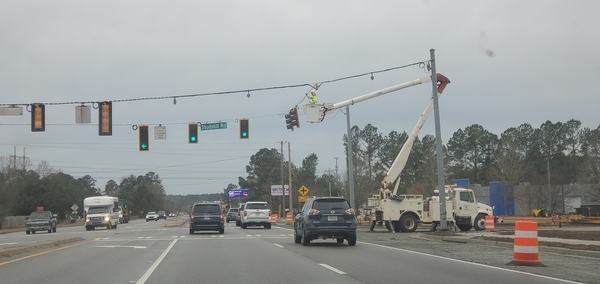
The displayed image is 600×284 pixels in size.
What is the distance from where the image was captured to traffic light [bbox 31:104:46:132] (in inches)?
1273

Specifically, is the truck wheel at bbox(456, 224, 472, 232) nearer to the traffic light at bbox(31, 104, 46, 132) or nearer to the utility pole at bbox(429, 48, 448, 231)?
the utility pole at bbox(429, 48, 448, 231)

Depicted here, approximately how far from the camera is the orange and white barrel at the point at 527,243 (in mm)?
15977

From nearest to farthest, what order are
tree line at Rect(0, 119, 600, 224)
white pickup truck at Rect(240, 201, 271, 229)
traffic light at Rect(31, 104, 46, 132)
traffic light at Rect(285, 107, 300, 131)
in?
traffic light at Rect(31, 104, 46, 132)
traffic light at Rect(285, 107, 300, 131)
white pickup truck at Rect(240, 201, 271, 229)
tree line at Rect(0, 119, 600, 224)

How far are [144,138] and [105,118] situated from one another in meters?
4.28

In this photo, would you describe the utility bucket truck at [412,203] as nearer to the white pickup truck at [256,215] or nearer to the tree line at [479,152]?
the white pickup truck at [256,215]

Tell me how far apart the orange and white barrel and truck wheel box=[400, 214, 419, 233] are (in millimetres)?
19726

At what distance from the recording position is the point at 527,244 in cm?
1616

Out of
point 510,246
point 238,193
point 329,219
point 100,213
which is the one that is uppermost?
point 238,193

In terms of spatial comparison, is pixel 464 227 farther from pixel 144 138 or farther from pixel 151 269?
pixel 151 269

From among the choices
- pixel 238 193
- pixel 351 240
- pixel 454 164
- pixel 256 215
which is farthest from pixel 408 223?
pixel 238 193

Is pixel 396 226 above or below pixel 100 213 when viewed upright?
below

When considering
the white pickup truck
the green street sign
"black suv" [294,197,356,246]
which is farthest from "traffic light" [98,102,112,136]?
the white pickup truck

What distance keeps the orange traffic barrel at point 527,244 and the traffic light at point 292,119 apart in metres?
18.2

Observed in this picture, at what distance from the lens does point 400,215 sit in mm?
35938
